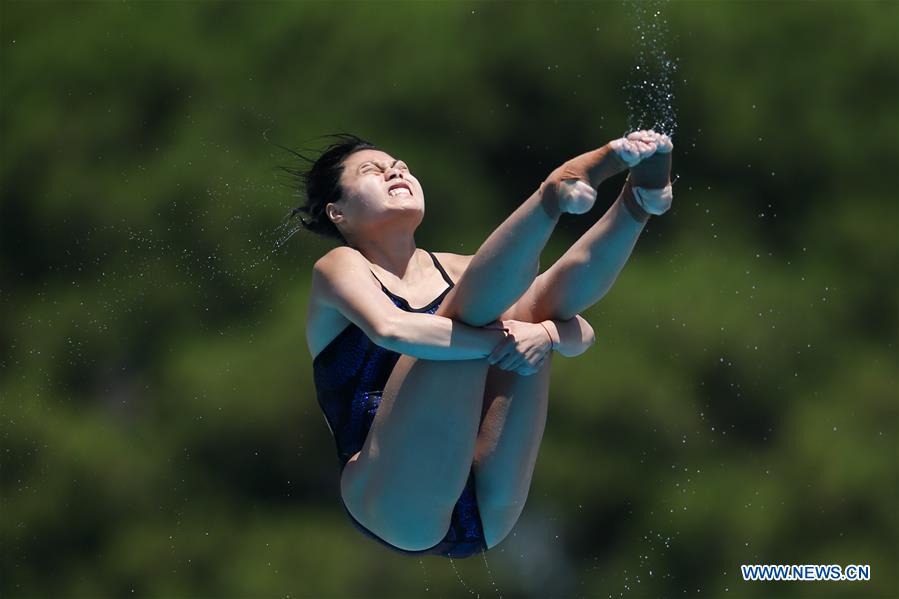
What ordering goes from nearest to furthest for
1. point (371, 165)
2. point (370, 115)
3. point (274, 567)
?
point (371, 165), point (274, 567), point (370, 115)

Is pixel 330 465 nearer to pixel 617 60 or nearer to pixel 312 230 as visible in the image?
pixel 617 60

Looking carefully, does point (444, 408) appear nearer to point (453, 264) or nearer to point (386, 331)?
point (386, 331)

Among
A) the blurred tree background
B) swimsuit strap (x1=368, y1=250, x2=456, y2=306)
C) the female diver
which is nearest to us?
the female diver

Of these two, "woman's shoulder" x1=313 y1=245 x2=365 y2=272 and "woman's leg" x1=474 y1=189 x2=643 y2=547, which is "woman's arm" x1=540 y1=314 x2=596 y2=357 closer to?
"woman's leg" x1=474 y1=189 x2=643 y2=547

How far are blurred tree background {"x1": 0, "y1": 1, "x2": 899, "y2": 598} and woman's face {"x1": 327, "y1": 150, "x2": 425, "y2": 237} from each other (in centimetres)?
406

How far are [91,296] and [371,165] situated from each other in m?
5.23

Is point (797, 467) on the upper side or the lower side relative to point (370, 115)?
lower

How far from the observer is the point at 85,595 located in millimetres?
9883

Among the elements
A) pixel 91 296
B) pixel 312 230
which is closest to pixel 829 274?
pixel 91 296

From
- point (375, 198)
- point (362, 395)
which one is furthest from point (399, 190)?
point (362, 395)

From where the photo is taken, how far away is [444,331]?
15.5 ft

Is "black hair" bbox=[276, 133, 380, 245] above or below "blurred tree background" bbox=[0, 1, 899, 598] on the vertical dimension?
above

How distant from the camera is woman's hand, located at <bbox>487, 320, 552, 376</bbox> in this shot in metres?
4.79

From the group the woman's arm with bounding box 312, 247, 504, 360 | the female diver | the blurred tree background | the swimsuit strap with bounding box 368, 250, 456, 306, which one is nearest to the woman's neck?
the female diver
